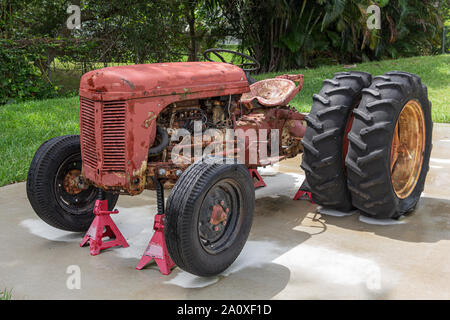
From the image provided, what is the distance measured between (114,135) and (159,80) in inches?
20.5

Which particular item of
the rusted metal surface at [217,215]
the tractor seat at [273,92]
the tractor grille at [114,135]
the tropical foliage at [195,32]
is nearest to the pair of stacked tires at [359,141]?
the tractor seat at [273,92]

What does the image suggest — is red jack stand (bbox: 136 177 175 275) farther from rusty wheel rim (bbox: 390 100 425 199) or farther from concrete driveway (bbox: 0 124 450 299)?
rusty wheel rim (bbox: 390 100 425 199)

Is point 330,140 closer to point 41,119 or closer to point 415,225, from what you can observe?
point 415,225

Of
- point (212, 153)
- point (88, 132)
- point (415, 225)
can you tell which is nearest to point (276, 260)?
point (212, 153)

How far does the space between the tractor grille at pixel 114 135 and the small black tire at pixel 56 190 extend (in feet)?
1.68

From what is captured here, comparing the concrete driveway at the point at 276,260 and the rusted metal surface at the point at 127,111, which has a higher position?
the rusted metal surface at the point at 127,111

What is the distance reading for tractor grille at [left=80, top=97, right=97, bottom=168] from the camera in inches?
149

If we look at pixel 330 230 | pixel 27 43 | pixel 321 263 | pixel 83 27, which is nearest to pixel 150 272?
pixel 321 263

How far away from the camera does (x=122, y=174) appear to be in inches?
145

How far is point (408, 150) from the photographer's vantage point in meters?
4.91

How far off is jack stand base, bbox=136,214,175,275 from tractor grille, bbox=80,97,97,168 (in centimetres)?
66

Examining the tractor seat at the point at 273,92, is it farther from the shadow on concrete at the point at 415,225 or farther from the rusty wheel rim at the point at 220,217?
the rusty wheel rim at the point at 220,217

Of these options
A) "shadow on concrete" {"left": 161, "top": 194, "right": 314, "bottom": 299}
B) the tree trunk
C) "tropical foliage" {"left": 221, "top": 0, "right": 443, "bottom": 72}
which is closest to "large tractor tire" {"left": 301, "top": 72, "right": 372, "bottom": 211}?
"shadow on concrete" {"left": 161, "top": 194, "right": 314, "bottom": 299}

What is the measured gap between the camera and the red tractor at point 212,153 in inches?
140
